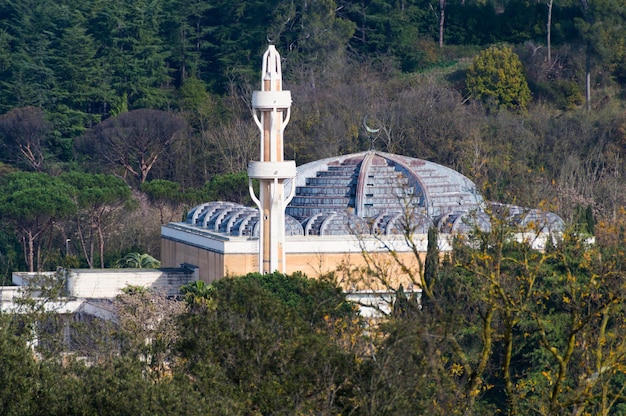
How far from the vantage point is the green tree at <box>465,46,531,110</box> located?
3573 inches

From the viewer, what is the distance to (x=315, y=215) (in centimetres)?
5853

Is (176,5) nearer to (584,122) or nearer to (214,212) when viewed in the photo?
(584,122)

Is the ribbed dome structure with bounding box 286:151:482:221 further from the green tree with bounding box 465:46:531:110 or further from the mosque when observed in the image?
the green tree with bounding box 465:46:531:110

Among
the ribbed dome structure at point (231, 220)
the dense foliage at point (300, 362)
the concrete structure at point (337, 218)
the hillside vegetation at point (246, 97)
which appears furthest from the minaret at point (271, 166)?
the hillside vegetation at point (246, 97)

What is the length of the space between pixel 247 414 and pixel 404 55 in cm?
7395

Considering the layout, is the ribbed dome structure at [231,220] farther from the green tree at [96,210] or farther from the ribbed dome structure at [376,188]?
the green tree at [96,210]

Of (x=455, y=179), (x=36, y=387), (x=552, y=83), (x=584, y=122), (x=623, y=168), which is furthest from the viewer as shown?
(x=552, y=83)

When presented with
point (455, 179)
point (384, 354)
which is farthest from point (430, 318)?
point (455, 179)

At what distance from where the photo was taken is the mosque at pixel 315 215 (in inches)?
2020

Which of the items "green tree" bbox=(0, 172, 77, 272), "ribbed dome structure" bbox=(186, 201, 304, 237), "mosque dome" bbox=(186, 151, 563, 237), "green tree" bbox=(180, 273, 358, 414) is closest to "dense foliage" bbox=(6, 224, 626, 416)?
"green tree" bbox=(180, 273, 358, 414)

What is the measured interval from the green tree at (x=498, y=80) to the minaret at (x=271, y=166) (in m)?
39.9

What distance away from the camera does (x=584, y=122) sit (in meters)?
82.6

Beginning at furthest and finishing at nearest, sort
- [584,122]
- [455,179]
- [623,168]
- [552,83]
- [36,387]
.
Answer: [552,83]
[584,122]
[623,168]
[455,179]
[36,387]

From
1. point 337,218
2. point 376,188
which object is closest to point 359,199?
point 376,188
